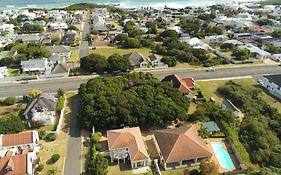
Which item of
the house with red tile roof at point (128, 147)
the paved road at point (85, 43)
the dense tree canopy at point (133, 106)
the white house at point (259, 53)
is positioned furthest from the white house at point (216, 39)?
the house with red tile roof at point (128, 147)

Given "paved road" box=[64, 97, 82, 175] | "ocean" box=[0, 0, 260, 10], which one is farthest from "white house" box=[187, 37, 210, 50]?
"ocean" box=[0, 0, 260, 10]

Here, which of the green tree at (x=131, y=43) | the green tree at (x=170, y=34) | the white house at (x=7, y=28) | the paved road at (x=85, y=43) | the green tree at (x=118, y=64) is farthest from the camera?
the white house at (x=7, y=28)

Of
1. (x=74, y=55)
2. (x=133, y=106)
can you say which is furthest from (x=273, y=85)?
(x=74, y=55)

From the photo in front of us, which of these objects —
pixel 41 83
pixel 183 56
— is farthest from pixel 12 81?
pixel 183 56

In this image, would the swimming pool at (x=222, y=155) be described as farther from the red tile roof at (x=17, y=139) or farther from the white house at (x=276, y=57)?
the white house at (x=276, y=57)

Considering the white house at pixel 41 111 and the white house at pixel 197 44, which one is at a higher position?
the white house at pixel 197 44

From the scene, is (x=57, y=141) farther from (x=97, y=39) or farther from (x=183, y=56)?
(x=97, y=39)

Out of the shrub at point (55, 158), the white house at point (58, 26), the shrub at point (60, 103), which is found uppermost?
the white house at point (58, 26)

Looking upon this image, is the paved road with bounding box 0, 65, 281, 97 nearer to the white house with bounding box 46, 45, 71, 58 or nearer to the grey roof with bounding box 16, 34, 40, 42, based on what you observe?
the white house with bounding box 46, 45, 71, 58
